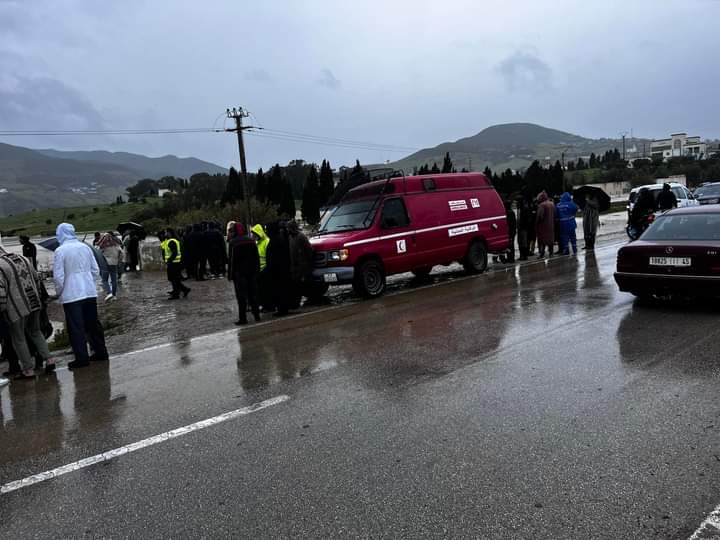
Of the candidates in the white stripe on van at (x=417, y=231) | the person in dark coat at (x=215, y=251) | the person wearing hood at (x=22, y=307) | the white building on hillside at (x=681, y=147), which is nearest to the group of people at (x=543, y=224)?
the white stripe on van at (x=417, y=231)

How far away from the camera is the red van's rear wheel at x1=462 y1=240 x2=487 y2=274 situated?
13773 mm

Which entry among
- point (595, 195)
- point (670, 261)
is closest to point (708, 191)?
point (595, 195)

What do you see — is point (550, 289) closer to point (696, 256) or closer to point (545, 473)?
point (696, 256)

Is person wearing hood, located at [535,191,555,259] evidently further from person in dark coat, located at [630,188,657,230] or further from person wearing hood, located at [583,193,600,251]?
person in dark coat, located at [630,188,657,230]

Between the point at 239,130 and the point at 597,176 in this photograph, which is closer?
the point at 239,130

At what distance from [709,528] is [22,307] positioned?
6.92 metres

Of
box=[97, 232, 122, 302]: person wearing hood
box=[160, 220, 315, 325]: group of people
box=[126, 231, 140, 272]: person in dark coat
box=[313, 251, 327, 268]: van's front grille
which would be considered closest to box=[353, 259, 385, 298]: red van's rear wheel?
box=[313, 251, 327, 268]: van's front grille

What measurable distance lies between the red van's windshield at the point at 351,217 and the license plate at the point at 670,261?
5177mm

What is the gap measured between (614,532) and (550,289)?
807 cm

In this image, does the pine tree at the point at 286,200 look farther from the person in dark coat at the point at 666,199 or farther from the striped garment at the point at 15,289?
the striped garment at the point at 15,289

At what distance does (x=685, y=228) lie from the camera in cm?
839

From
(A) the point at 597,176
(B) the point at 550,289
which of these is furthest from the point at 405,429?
(A) the point at 597,176

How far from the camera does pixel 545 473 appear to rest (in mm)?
3650

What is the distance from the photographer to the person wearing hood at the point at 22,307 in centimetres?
672
